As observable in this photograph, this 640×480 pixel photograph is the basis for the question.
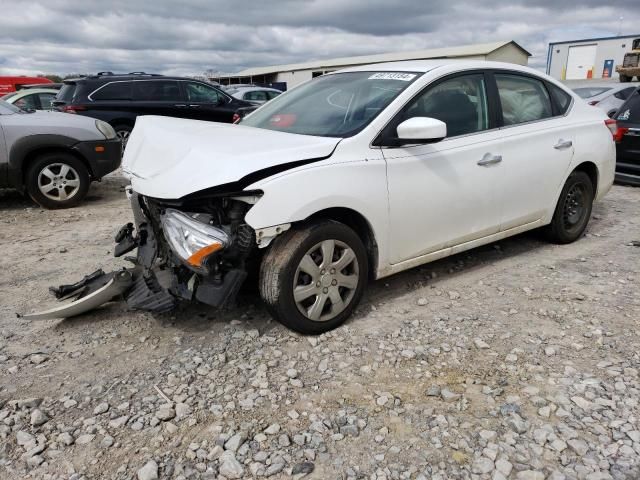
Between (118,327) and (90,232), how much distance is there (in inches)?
102

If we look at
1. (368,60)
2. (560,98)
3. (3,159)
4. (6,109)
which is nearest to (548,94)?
(560,98)

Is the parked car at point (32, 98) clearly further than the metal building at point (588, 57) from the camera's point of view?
No

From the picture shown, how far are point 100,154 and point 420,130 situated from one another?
5152mm

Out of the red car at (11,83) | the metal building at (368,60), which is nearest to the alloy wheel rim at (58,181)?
the red car at (11,83)

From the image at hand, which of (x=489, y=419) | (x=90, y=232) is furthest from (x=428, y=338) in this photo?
(x=90, y=232)

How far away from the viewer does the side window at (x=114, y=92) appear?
1050cm

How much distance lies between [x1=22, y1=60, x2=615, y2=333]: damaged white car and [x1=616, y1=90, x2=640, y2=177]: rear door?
306 centimetres

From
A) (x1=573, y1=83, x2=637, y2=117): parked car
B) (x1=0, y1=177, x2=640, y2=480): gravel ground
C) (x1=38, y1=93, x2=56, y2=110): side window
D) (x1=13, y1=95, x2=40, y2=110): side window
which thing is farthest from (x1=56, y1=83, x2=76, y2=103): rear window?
(x1=573, y1=83, x2=637, y2=117): parked car

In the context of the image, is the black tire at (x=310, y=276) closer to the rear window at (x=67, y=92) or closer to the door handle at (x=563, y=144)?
the door handle at (x=563, y=144)

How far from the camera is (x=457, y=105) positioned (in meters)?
3.92

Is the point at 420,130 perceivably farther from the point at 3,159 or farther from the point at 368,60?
the point at 368,60

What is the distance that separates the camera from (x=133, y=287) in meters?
3.49

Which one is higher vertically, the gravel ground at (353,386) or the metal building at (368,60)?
the metal building at (368,60)

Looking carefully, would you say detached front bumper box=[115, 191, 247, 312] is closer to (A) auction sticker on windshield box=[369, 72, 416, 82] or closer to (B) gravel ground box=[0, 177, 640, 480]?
(B) gravel ground box=[0, 177, 640, 480]
